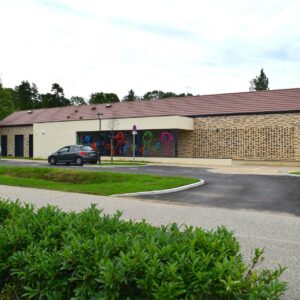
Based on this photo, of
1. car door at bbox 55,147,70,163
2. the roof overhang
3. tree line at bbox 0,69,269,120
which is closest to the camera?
car door at bbox 55,147,70,163

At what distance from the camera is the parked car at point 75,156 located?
28.1 m

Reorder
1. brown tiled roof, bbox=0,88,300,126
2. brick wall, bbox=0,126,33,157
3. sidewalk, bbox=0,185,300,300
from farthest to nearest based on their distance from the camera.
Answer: brick wall, bbox=0,126,33,157, brown tiled roof, bbox=0,88,300,126, sidewalk, bbox=0,185,300,300

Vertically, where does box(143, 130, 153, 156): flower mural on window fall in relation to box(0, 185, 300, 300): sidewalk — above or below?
above

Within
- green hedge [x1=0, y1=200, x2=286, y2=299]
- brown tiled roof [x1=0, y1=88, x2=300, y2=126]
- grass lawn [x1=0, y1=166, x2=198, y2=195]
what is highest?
brown tiled roof [x1=0, y1=88, x2=300, y2=126]

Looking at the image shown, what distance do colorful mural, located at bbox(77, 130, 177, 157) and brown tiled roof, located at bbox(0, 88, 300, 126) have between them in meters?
2.16

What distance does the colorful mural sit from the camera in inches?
1352

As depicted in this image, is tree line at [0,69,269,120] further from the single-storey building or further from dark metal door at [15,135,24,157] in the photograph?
the single-storey building

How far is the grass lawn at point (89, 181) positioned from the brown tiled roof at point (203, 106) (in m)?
17.9

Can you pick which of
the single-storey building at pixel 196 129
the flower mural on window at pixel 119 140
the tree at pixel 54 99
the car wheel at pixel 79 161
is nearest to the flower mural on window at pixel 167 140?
the single-storey building at pixel 196 129

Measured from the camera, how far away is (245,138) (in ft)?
102

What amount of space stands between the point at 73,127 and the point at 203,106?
12987 millimetres

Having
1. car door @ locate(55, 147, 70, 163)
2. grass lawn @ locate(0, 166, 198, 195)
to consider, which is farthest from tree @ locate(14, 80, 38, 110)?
grass lawn @ locate(0, 166, 198, 195)

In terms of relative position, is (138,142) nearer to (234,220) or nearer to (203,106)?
(203,106)

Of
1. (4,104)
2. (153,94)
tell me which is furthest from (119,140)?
(153,94)
